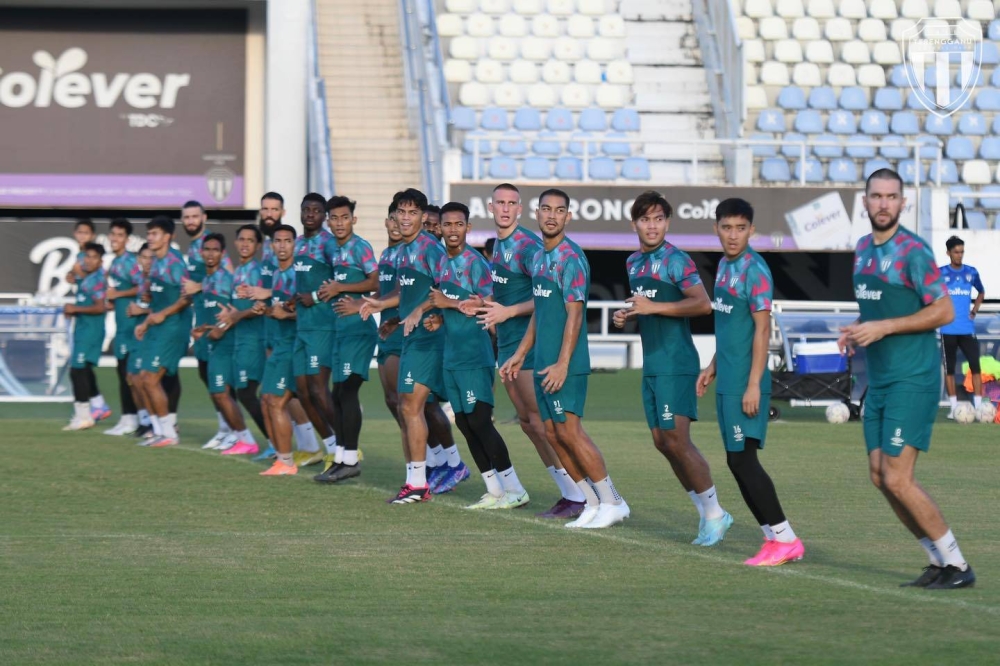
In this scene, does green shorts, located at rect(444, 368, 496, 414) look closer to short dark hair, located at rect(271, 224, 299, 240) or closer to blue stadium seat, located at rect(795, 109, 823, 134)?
short dark hair, located at rect(271, 224, 299, 240)

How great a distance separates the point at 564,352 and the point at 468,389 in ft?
4.71

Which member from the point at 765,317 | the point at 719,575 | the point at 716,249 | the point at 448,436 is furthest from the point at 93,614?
the point at 716,249

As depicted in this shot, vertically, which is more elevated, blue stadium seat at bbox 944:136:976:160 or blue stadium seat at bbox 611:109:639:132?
blue stadium seat at bbox 611:109:639:132

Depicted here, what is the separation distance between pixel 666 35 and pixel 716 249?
24.6ft

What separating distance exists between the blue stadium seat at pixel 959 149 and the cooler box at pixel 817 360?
11.2m

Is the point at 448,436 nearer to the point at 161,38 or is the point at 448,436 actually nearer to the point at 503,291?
the point at 503,291

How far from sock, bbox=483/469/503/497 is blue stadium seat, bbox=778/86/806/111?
62.0ft

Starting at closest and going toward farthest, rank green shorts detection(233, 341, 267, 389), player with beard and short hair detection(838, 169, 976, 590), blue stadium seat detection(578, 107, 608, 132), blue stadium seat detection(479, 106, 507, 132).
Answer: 1. player with beard and short hair detection(838, 169, 976, 590)
2. green shorts detection(233, 341, 267, 389)
3. blue stadium seat detection(479, 106, 507, 132)
4. blue stadium seat detection(578, 107, 608, 132)

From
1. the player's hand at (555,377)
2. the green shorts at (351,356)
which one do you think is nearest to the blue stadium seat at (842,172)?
the green shorts at (351,356)

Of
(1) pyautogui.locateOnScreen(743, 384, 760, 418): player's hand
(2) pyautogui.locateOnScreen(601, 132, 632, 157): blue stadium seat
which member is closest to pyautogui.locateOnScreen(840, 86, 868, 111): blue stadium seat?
(2) pyautogui.locateOnScreen(601, 132, 632, 157): blue stadium seat

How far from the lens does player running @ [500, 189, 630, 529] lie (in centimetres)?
926

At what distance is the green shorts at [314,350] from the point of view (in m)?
12.5

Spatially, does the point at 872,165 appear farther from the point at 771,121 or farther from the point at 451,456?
the point at 451,456

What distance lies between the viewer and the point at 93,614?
22.2ft
